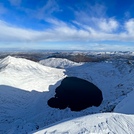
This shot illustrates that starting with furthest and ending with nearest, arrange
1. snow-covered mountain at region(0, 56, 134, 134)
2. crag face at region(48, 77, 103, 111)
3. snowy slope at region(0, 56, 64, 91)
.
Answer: snowy slope at region(0, 56, 64, 91) < crag face at region(48, 77, 103, 111) < snow-covered mountain at region(0, 56, 134, 134)

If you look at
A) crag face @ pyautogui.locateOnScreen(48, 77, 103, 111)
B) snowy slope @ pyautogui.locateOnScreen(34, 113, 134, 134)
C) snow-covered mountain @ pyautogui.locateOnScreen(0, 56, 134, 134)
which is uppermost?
snowy slope @ pyautogui.locateOnScreen(34, 113, 134, 134)

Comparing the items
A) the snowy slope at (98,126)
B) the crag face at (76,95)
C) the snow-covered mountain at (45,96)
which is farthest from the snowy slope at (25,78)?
the snowy slope at (98,126)

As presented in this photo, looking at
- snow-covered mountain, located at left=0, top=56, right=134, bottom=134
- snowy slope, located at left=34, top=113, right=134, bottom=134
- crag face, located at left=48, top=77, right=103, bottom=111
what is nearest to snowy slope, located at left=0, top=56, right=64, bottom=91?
snow-covered mountain, located at left=0, top=56, right=134, bottom=134

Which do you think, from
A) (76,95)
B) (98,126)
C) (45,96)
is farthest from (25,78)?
(98,126)

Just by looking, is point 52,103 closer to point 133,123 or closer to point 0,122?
point 0,122

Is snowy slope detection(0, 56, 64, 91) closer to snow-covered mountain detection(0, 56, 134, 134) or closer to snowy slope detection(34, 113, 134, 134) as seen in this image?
snow-covered mountain detection(0, 56, 134, 134)

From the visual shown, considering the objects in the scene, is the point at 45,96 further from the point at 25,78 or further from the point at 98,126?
the point at 98,126
